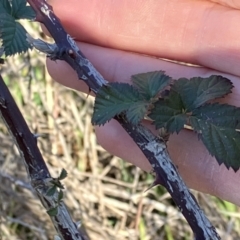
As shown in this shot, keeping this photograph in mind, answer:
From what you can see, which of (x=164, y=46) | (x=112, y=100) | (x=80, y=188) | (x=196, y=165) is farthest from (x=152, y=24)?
(x=80, y=188)

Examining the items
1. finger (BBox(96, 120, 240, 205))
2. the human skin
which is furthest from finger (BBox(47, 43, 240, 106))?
finger (BBox(96, 120, 240, 205))

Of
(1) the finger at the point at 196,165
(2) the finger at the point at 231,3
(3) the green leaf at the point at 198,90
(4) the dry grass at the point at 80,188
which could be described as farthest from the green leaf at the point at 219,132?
(4) the dry grass at the point at 80,188

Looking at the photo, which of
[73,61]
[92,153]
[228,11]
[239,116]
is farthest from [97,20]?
[92,153]

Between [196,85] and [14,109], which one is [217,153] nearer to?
[196,85]

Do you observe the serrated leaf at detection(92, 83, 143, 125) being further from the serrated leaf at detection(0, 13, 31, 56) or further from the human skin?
the human skin

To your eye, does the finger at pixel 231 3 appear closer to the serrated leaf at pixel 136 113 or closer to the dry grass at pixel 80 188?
the serrated leaf at pixel 136 113

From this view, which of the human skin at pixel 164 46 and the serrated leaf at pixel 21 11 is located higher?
the serrated leaf at pixel 21 11
